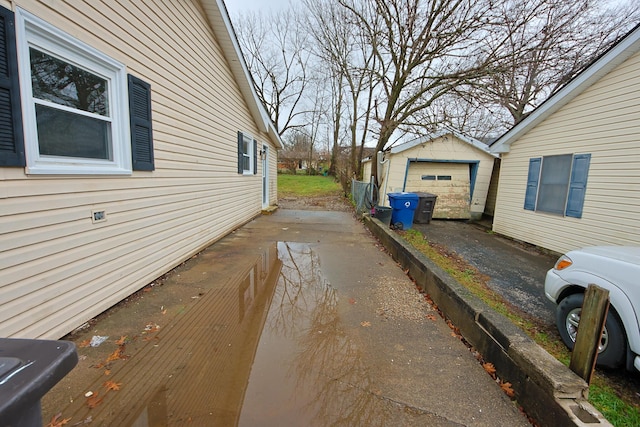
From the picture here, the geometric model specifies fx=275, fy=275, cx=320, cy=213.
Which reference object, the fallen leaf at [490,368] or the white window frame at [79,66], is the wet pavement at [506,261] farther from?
the white window frame at [79,66]

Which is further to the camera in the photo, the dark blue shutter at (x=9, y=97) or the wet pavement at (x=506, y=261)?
the wet pavement at (x=506, y=261)

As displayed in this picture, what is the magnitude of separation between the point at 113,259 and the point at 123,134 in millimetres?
1481

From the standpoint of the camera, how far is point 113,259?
10.3ft

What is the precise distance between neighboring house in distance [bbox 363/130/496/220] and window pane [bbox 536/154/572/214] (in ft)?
13.1

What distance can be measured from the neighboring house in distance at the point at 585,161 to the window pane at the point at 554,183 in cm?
3

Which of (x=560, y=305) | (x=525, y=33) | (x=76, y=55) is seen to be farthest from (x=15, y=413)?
(x=525, y=33)

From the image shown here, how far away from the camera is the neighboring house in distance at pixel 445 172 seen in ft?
37.4

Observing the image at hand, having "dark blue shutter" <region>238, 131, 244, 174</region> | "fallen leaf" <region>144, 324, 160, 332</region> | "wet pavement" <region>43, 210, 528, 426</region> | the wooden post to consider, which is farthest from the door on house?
the wooden post

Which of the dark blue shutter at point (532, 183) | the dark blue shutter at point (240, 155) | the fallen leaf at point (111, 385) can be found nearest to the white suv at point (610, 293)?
the fallen leaf at point (111, 385)

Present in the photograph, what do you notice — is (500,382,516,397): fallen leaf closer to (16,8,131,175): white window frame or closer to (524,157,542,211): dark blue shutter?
Result: (16,8,131,175): white window frame

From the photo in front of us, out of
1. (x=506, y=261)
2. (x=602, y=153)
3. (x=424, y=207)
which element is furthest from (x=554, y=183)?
(x=424, y=207)

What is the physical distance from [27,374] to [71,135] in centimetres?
284

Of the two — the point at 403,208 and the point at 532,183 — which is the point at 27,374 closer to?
the point at 403,208

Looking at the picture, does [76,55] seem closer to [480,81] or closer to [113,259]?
[113,259]
